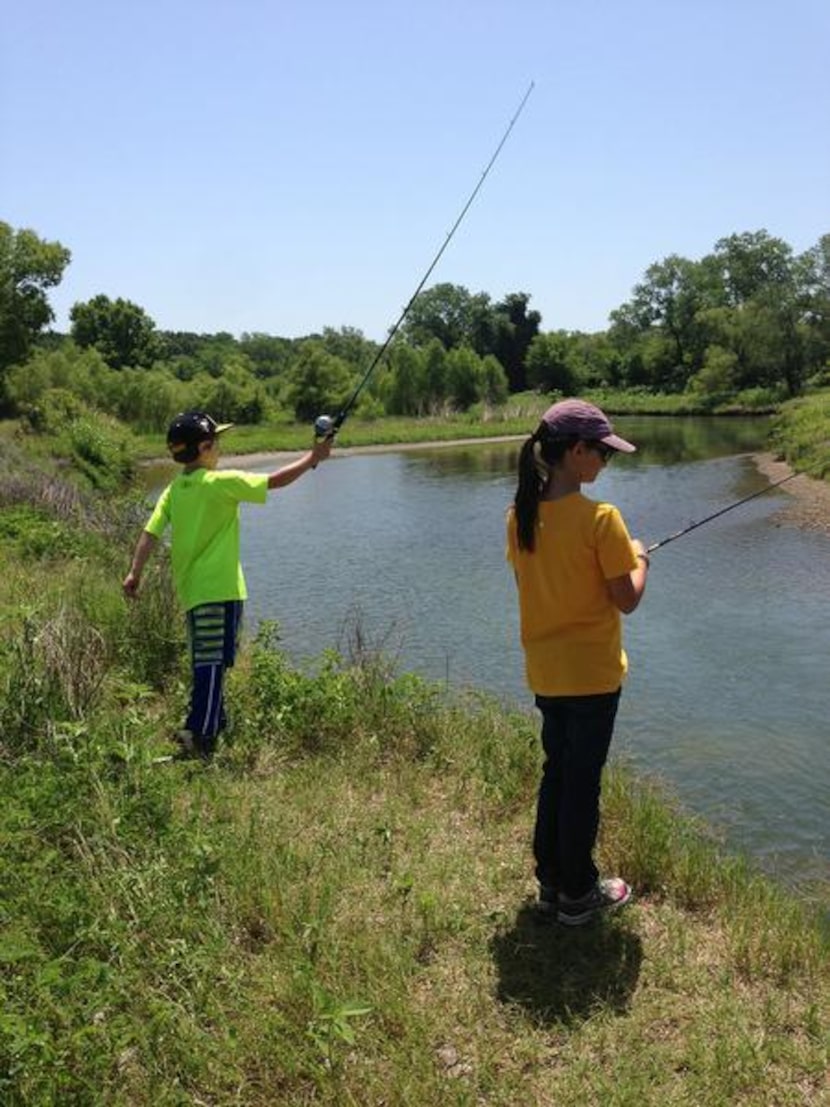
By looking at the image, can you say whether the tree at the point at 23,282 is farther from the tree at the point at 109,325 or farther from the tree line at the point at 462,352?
the tree at the point at 109,325

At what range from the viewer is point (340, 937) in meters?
3.38

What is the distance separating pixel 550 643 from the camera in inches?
140

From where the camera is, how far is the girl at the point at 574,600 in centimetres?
338

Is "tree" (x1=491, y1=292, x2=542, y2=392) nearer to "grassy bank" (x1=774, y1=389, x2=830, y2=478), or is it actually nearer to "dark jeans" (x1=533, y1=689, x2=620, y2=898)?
"grassy bank" (x1=774, y1=389, x2=830, y2=478)

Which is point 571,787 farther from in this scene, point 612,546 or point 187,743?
point 187,743

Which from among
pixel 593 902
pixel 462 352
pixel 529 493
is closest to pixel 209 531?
pixel 529 493

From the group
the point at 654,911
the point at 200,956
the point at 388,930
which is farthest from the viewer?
the point at 654,911

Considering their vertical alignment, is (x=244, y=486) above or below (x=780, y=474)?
above

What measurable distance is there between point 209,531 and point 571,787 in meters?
2.52

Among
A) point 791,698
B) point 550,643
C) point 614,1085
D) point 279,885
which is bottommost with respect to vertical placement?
point 791,698

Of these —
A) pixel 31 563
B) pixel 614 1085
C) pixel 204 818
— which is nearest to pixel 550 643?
pixel 614 1085

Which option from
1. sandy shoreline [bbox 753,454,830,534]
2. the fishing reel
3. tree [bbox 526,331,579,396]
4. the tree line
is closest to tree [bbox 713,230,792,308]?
the tree line

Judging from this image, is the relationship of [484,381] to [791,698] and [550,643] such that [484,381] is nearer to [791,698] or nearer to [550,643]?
[791,698]

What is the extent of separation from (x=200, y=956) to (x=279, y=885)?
0.53 meters
